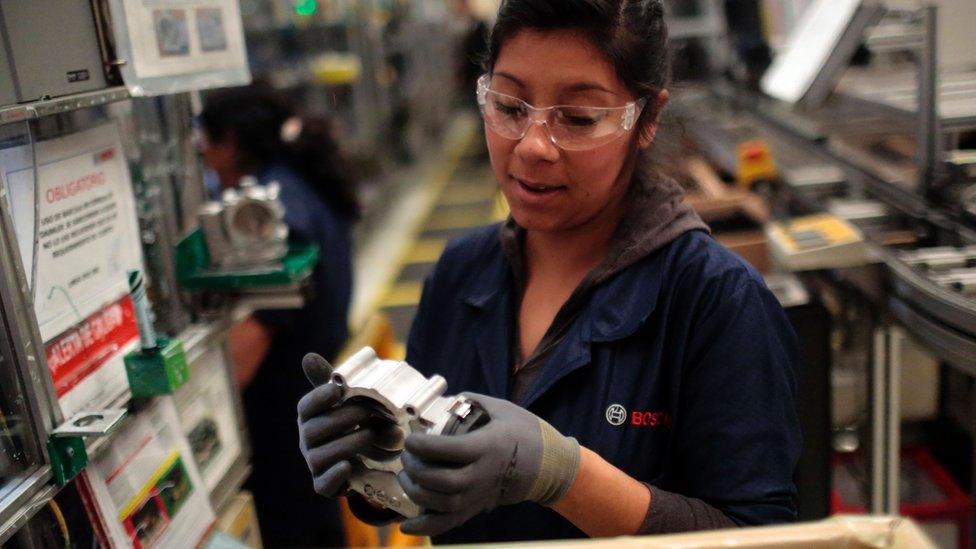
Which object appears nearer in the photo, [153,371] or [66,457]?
[66,457]

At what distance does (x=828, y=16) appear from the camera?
9.59 feet

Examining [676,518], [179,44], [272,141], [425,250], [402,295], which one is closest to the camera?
[676,518]

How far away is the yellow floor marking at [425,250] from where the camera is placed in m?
6.48

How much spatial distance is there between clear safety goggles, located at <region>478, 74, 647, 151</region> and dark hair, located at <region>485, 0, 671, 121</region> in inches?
1.7

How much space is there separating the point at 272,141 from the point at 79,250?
1.52 meters

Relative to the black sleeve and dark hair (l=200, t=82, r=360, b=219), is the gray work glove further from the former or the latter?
dark hair (l=200, t=82, r=360, b=219)

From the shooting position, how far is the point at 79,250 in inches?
53.6

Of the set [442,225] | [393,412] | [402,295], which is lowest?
[402,295]

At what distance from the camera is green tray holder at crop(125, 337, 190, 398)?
1.41m

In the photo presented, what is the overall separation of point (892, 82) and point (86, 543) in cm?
325

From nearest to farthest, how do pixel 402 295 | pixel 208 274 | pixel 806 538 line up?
pixel 806 538, pixel 208 274, pixel 402 295

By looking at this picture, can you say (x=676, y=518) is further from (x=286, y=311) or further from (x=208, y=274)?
(x=286, y=311)

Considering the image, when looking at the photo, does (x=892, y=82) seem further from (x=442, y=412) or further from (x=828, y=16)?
(x=442, y=412)

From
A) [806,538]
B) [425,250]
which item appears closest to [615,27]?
[806,538]
